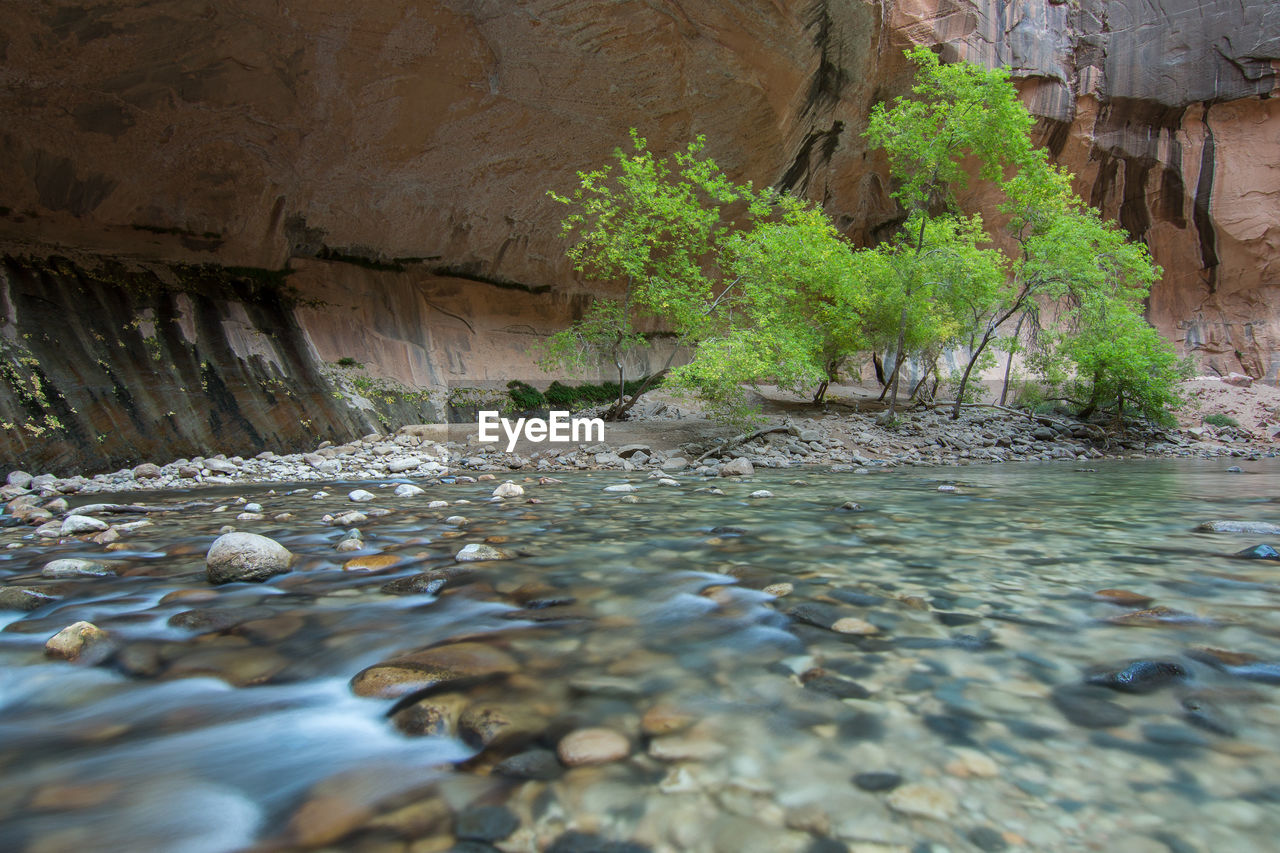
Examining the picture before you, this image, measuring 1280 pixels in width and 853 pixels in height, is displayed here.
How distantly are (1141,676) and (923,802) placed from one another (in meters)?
0.89

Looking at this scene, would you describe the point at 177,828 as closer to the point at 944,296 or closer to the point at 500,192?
the point at 500,192

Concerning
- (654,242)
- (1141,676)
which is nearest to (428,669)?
(1141,676)

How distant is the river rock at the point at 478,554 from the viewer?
2893 mm

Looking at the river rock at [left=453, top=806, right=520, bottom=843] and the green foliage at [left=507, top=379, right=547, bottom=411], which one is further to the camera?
the green foliage at [left=507, top=379, right=547, bottom=411]

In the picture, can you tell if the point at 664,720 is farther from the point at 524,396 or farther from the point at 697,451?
the point at 524,396

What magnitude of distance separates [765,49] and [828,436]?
743 cm

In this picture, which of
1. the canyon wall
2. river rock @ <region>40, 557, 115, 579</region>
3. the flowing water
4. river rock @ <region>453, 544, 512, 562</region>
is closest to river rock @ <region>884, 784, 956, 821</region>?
the flowing water

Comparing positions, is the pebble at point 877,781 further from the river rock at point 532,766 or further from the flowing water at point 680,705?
the river rock at point 532,766

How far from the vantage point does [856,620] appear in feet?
6.33

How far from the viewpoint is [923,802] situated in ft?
3.37

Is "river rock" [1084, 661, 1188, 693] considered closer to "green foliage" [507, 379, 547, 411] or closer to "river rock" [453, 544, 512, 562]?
"river rock" [453, 544, 512, 562]

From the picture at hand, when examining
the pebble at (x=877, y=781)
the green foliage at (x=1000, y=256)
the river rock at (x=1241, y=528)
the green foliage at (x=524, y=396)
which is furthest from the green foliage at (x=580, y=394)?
the pebble at (x=877, y=781)

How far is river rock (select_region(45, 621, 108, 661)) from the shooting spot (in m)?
1.75

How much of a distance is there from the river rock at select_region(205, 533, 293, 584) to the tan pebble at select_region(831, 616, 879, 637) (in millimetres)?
2422
